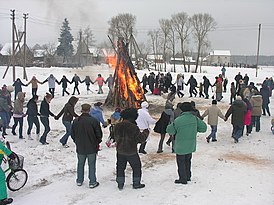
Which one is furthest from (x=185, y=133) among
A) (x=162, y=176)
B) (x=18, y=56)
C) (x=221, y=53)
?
(x=221, y=53)

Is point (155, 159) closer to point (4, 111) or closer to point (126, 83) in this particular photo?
point (4, 111)

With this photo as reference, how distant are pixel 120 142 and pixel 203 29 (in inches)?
2136

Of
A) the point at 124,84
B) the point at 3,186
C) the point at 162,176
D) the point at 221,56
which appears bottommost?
the point at 162,176

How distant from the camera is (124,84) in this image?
16578 millimetres

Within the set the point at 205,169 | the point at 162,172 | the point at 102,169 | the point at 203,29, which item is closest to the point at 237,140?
the point at 205,169

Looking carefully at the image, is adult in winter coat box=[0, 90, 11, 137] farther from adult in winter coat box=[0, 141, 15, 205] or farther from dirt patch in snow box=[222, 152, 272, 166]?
dirt patch in snow box=[222, 152, 272, 166]

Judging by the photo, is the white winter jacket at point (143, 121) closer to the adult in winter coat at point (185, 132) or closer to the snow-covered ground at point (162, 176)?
the snow-covered ground at point (162, 176)

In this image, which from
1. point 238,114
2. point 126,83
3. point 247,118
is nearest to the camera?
point 238,114

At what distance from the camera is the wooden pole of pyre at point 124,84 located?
16453 mm

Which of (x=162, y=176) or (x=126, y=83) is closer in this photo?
(x=162, y=176)

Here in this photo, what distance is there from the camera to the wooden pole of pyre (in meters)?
16.5

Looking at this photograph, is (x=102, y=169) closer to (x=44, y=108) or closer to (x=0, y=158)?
(x=0, y=158)

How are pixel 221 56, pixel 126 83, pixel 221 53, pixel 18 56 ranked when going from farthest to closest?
1. pixel 221 53
2. pixel 221 56
3. pixel 18 56
4. pixel 126 83

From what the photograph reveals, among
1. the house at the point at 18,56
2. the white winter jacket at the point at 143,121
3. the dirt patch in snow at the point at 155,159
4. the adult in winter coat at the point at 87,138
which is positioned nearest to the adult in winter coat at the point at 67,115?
the white winter jacket at the point at 143,121
